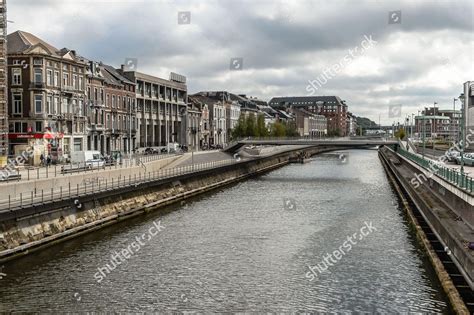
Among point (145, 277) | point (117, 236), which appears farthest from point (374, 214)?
point (145, 277)

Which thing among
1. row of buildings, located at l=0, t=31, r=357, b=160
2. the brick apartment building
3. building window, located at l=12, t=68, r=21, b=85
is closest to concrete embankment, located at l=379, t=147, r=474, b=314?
row of buildings, located at l=0, t=31, r=357, b=160

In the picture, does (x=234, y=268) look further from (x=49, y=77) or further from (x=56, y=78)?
(x=56, y=78)

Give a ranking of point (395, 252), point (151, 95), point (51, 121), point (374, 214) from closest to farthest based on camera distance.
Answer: point (395, 252) < point (374, 214) < point (51, 121) < point (151, 95)

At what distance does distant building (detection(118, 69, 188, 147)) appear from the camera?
89.3m

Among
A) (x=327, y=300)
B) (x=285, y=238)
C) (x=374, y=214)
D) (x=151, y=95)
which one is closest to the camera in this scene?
(x=327, y=300)

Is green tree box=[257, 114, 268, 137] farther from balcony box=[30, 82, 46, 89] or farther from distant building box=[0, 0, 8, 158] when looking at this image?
distant building box=[0, 0, 8, 158]

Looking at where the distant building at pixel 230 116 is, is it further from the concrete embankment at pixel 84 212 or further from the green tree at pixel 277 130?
the concrete embankment at pixel 84 212

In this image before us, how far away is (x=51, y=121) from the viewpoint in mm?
59375

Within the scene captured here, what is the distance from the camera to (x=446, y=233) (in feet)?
89.1

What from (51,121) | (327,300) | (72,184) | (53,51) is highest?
(53,51)

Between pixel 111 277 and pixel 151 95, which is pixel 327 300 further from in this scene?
pixel 151 95

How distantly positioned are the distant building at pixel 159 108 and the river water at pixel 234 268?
159 ft

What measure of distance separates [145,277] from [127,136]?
187ft

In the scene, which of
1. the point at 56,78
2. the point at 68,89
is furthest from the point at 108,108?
the point at 56,78
